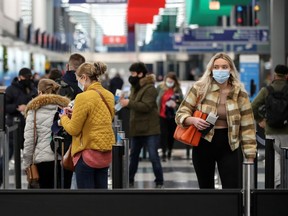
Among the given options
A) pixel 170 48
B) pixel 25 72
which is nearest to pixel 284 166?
pixel 25 72

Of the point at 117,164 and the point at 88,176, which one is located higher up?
the point at 117,164

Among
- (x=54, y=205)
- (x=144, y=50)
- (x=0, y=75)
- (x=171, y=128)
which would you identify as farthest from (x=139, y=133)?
(x=144, y=50)

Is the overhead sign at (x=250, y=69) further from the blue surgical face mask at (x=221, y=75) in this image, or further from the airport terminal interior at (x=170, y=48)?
the blue surgical face mask at (x=221, y=75)

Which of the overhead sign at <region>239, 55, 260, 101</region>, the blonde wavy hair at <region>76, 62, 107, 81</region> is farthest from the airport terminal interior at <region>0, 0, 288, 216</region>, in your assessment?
the blonde wavy hair at <region>76, 62, 107, 81</region>

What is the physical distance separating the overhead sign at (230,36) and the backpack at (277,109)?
66.6 feet

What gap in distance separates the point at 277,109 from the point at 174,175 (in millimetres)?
4000

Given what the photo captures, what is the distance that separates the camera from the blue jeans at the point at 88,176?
7.80 metres

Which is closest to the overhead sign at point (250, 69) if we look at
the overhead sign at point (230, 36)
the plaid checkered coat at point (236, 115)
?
the overhead sign at point (230, 36)

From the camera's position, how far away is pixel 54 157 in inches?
348

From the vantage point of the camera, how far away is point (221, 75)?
7.49m

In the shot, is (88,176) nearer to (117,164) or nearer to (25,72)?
(117,164)

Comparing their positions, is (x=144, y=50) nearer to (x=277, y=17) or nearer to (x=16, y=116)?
(x=277, y=17)

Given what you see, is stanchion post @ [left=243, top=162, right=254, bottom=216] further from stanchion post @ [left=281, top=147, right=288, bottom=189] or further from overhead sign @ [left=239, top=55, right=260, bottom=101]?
overhead sign @ [left=239, top=55, right=260, bottom=101]

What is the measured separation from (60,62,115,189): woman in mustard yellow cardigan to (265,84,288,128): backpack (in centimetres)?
334
